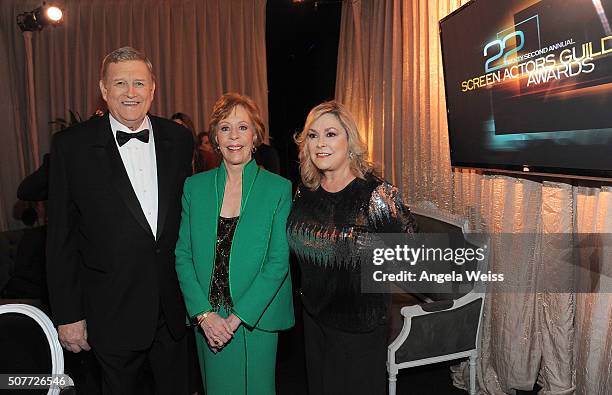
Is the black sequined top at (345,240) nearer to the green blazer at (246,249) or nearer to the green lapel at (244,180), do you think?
the green blazer at (246,249)

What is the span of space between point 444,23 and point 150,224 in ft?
7.00

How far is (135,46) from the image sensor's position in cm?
611

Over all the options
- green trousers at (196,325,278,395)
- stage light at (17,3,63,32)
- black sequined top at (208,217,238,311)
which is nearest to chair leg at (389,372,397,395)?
green trousers at (196,325,278,395)

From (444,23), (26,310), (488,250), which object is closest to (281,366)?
(488,250)

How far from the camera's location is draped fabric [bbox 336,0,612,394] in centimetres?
226

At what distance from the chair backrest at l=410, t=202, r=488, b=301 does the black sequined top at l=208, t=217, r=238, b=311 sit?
1.53 m

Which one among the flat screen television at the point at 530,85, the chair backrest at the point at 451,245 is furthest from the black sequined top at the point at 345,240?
the chair backrest at the point at 451,245

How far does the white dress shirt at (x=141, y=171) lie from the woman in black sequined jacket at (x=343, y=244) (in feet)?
1.90

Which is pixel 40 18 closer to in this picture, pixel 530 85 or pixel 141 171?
pixel 141 171

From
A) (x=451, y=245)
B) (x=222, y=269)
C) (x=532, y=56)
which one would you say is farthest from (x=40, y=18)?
(x=532, y=56)

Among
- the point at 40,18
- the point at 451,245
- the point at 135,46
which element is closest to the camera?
the point at 451,245

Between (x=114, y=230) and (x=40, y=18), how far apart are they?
4.56 metres

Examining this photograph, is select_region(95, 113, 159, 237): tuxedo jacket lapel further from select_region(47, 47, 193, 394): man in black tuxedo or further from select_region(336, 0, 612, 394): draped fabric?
select_region(336, 0, 612, 394): draped fabric

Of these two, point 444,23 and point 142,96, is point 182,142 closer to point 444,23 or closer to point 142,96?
point 142,96
